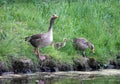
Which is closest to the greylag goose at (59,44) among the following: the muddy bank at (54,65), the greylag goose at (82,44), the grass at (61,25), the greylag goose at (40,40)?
the grass at (61,25)

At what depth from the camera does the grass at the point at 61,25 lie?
1734 cm

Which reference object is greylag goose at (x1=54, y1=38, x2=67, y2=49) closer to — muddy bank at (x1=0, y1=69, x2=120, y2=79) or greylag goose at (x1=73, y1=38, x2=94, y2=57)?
greylag goose at (x1=73, y1=38, x2=94, y2=57)

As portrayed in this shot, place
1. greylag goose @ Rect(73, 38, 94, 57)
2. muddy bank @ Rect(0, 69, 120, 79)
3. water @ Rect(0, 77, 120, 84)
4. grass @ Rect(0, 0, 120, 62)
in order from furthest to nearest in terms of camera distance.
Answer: greylag goose @ Rect(73, 38, 94, 57), grass @ Rect(0, 0, 120, 62), muddy bank @ Rect(0, 69, 120, 79), water @ Rect(0, 77, 120, 84)

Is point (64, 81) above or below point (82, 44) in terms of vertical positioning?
below

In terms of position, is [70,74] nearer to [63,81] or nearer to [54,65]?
[54,65]

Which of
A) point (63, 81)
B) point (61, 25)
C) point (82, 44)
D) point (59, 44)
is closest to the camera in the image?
point (63, 81)

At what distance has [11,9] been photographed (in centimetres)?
1975

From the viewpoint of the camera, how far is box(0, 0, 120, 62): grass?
56.9ft

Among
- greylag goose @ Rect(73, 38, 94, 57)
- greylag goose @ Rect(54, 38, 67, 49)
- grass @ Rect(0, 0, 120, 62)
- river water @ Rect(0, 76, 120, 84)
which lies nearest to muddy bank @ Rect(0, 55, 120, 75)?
grass @ Rect(0, 0, 120, 62)

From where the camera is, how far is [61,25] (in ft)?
63.4

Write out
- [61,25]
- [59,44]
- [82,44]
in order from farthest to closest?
[61,25] → [82,44] → [59,44]

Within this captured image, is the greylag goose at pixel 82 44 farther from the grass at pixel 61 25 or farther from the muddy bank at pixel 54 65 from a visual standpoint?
the muddy bank at pixel 54 65

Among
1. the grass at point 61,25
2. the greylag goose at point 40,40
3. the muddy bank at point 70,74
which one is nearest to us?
the muddy bank at point 70,74

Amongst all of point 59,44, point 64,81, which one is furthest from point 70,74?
point 59,44
